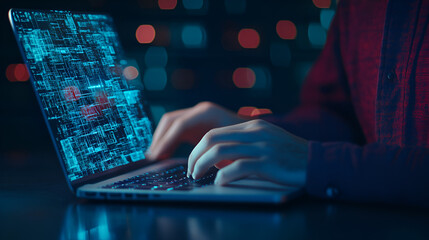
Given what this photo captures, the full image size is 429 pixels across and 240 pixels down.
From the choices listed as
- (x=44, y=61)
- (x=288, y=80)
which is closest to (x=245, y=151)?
(x=44, y=61)

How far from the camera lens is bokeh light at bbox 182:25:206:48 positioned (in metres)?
3.43

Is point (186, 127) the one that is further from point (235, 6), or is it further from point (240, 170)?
point (235, 6)

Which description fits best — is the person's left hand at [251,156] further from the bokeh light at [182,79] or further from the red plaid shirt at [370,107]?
the bokeh light at [182,79]

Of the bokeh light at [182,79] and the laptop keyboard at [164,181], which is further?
the bokeh light at [182,79]

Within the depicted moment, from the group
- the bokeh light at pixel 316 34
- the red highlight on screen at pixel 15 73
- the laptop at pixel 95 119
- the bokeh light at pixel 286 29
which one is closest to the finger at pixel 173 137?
the laptop at pixel 95 119

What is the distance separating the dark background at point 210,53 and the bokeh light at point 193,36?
0.04 m

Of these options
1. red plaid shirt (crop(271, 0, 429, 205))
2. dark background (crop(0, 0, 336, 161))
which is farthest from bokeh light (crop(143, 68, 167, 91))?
red plaid shirt (crop(271, 0, 429, 205))

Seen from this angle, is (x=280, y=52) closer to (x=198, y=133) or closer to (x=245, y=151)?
(x=198, y=133)

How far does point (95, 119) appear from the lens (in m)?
0.82

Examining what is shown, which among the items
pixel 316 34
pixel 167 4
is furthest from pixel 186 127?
pixel 316 34

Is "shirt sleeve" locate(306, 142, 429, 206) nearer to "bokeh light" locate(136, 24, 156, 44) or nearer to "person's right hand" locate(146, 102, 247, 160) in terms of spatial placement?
"person's right hand" locate(146, 102, 247, 160)

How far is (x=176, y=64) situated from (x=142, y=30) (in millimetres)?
402

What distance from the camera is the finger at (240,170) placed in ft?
2.22

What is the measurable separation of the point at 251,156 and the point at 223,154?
0.15 feet
